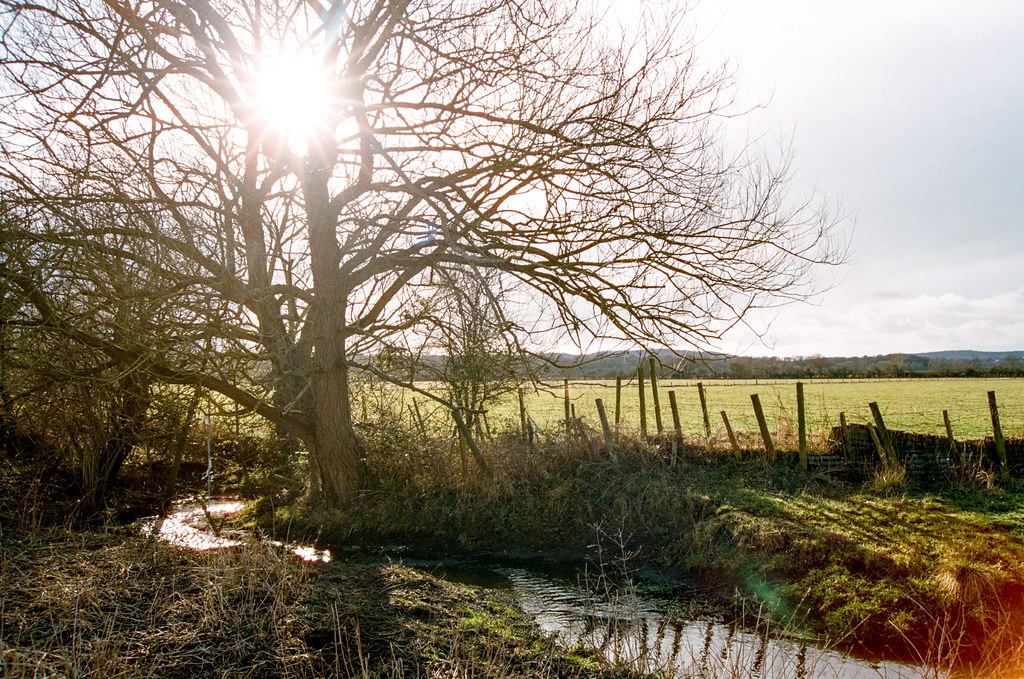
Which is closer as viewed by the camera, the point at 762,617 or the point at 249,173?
the point at 762,617

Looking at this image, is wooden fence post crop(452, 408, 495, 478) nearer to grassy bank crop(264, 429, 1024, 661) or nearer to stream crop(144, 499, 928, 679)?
grassy bank crop(264, 429, 1024, 661)

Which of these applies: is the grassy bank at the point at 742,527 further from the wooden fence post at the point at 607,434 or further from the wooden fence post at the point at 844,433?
the wooden fence post at the point at 844,433

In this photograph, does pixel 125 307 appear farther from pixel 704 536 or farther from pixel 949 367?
pixel 949 367

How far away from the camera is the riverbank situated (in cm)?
484

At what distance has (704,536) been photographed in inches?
405

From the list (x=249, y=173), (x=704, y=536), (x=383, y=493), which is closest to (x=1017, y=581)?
(x=704, y=536)

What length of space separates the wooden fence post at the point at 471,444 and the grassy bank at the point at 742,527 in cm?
18

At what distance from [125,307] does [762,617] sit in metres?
8.62

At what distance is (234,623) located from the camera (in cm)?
550

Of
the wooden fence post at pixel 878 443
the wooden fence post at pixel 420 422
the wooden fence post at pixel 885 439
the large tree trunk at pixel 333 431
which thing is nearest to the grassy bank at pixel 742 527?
the wooden fence post at pixel 420 422

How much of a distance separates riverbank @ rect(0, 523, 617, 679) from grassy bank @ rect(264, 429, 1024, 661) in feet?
6.30

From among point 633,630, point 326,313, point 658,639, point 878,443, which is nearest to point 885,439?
point 878,443

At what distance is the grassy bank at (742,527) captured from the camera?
25.4ft

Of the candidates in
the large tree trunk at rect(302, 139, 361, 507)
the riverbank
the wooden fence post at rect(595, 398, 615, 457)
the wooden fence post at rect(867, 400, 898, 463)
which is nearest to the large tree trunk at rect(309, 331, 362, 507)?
the large tree trunk at rect(302, 139, 361, 507)
